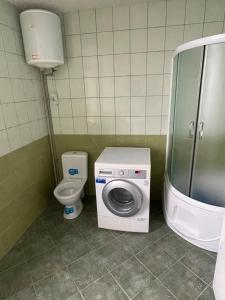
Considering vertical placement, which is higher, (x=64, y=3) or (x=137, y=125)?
(x=64, y=3)

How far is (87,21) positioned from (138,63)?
0.70 meters

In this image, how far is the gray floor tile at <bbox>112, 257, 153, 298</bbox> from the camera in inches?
55.6

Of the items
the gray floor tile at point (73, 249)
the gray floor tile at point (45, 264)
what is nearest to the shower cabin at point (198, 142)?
the gray floor tile at point (73, 249)

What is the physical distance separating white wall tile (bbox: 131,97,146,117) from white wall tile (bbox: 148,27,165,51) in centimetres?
53

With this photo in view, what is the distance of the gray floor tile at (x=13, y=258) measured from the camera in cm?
163

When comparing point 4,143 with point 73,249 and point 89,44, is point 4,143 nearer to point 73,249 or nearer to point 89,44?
point 73,249

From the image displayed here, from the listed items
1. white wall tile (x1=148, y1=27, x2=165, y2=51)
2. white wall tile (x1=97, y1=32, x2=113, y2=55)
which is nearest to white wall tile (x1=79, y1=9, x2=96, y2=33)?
white wall tile (x1=97, y1=32, x2=113, y2=55)

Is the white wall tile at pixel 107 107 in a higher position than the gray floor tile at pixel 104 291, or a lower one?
higher

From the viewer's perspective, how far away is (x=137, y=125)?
7.36 feet

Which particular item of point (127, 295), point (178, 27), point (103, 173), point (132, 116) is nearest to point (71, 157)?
point (103, 173)

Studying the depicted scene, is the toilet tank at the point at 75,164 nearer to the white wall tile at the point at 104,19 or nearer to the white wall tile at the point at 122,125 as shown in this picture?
the white wall tile at the point at 122,125

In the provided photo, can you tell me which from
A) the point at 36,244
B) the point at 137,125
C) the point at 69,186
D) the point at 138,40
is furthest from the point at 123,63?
the point at 36,244

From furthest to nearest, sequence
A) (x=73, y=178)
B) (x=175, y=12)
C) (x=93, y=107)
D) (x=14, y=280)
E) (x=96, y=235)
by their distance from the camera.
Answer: (x=73, y=178) < (x=93, y=107) < (x=96, y=235) < (x=175, y=12) < (x=14, y=280)

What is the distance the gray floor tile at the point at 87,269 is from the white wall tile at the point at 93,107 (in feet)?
5.01
